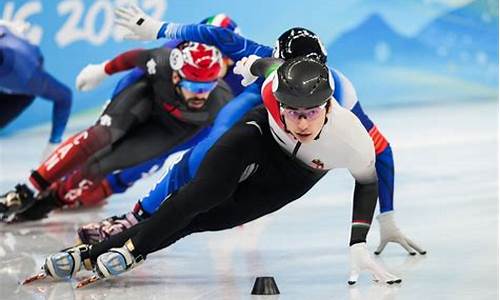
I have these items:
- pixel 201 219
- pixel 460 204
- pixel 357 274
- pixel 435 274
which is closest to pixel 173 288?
pixel 201 219

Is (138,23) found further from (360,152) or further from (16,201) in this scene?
(16,201)

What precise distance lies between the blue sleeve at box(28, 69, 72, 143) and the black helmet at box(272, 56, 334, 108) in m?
3.41

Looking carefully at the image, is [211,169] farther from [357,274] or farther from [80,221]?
[80,221]

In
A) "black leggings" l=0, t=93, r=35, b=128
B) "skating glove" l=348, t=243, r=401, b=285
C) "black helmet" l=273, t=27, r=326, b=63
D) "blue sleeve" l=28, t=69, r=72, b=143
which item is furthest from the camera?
"black leggings" l=0, t=93, r=35, b=128

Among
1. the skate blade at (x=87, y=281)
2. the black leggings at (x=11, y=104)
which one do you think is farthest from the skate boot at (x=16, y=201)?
the skate blade at (x=87, y=281)

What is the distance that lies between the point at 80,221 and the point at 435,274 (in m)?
2.59

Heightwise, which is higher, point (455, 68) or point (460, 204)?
point (455, 68)

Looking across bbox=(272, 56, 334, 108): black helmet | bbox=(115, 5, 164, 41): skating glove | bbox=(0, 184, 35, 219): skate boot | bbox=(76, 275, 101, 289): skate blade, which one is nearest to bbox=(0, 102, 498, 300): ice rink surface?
bbox=(76, 275, 101, 289): skate blade

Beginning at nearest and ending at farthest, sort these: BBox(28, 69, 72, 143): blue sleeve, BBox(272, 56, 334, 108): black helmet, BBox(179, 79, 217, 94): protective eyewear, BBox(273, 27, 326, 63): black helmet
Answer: BBox(272, 56, 334, 108): black helmet
BBox(273, 27, 326, 63): black helmet
BBox(179, 79, 217, 94): protective eyewear
BBox(28, 69, 72, 143): blue sleeve

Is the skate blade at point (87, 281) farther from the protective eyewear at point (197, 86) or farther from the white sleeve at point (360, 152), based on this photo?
the protective eyewear at point (197, 86)

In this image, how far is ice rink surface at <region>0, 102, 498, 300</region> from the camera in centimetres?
490

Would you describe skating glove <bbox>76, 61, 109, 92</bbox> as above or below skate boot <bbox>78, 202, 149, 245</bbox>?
above

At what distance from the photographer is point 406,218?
6.75 meters

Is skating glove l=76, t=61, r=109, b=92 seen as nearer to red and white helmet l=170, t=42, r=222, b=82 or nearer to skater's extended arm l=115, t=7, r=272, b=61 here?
red and white helmet l=170, t=42, r=222, b=82
